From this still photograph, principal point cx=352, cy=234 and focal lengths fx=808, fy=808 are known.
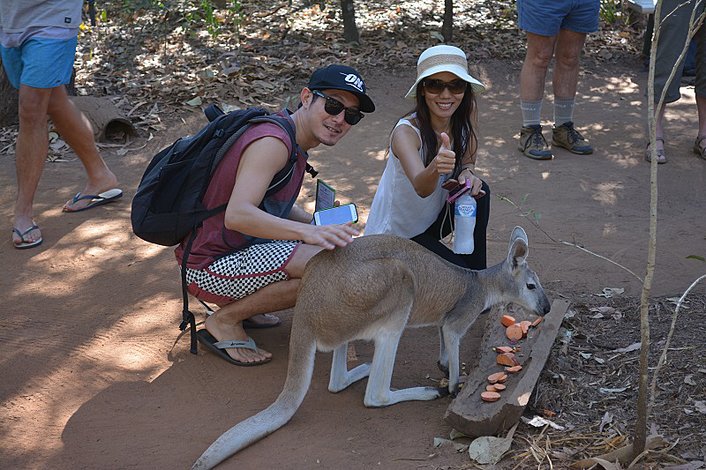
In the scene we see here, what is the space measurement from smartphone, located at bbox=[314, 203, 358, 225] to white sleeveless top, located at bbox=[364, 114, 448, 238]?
874mm

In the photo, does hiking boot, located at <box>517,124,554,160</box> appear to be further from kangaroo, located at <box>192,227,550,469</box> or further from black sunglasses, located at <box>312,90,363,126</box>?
black sunglasses, located at <box>312,90,363,126</box>

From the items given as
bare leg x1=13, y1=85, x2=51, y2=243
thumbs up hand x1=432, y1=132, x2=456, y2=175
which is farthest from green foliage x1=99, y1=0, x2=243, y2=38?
thumbs up hand x1=432, y1=132, x2=456, y2=175

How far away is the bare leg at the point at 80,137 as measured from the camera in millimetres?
6039

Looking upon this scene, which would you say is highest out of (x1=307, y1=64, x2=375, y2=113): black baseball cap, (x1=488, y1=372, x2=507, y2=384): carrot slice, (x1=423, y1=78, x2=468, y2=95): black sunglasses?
(x1=307, y1=64, x2=375, y2=113): black baseball cap

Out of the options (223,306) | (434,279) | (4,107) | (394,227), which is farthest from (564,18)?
(4,107)

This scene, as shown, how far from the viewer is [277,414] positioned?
372 centimetres

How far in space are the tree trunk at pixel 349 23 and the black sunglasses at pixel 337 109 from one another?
18.4 feet

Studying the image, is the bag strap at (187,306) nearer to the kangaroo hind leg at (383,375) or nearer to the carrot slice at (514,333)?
the kangaroo hind leg at (383,375)

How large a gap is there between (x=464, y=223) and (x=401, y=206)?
1.40 feet

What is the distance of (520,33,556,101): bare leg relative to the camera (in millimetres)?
7086

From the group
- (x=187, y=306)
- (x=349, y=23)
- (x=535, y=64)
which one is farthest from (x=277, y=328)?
(x=349, y=23)

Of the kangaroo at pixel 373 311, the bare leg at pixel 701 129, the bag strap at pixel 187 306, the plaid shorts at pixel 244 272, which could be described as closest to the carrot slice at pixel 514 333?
the kangaroo at pixel 373 311

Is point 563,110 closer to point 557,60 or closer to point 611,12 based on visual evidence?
point 557,60

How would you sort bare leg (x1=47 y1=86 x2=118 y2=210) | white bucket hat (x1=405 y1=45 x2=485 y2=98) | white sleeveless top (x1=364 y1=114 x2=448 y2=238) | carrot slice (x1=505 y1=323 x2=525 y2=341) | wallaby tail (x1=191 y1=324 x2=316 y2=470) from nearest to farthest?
wallaby tail (x1=191 y1=324 x2=316 y2=470) → carrot slice (x1=505 y1=323 x2=525 y2=341) → white bucket hat (x1=405 y1=45 x2=485 y2=98) → white sleeveless top (x1=364 y1=114 x2=448 y2=238) → bare leg (x1=47 y1=86 x2=118 y2=210)
